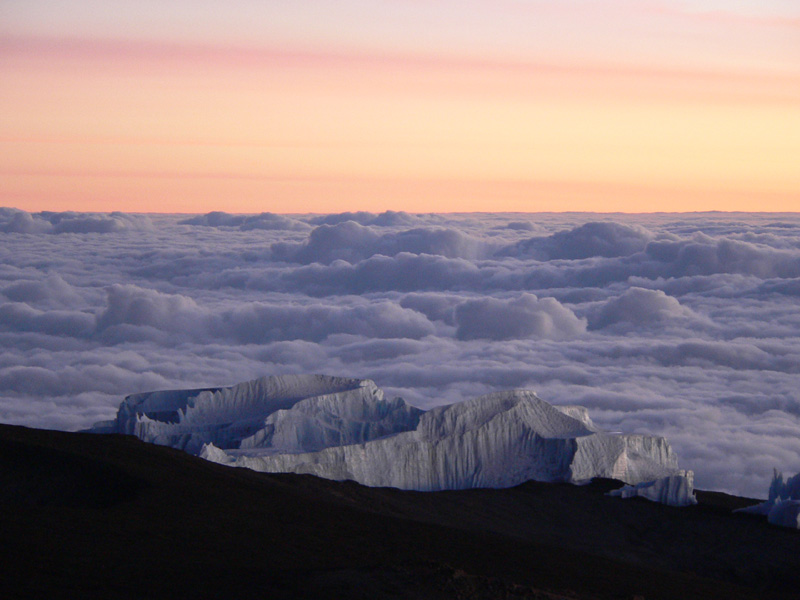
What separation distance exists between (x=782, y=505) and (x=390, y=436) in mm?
13384

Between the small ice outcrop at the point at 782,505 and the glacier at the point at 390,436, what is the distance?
9.34 feet

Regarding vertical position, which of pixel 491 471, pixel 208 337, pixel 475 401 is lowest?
pixel 208 337

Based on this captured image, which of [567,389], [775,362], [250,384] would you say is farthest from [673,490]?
[775,362]

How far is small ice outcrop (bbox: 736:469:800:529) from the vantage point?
31391mm

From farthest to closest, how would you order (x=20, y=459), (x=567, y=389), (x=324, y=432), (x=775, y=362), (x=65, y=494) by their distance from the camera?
(x=775, y=362) → (x=567, y=389) → (x=324, y=432) → (x=20, y=459) → (x=65, y=494)

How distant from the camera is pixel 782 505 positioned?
31.8 m

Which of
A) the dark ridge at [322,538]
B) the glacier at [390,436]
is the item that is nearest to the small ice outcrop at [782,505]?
the dark ridge at [322,538]

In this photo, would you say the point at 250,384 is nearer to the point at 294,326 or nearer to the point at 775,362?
the point at 775,362

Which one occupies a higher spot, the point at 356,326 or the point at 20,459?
the point at 20,459

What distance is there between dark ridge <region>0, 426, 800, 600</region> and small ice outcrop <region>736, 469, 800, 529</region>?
56 centimetres

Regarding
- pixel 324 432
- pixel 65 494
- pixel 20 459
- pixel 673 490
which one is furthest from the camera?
pixel 324 432

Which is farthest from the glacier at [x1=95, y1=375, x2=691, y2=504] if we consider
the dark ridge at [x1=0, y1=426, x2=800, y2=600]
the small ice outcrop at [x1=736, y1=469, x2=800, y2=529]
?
the small ice outcrop at [x1=736, y1=469, x2=800, y2=529]

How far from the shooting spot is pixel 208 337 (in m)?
149

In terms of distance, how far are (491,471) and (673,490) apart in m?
6.48
